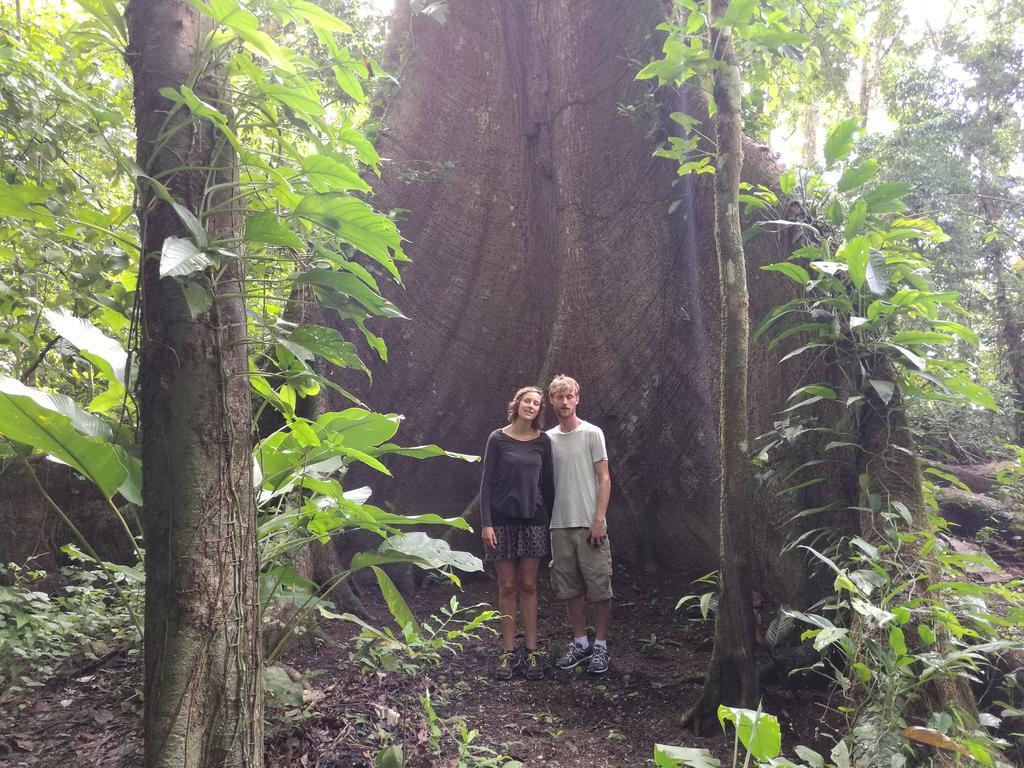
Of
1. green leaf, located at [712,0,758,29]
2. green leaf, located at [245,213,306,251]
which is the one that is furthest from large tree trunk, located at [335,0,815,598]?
green leaf, located at [245,213,306,251]

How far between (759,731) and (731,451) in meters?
1.32

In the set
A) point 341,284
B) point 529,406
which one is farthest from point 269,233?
point 529,406

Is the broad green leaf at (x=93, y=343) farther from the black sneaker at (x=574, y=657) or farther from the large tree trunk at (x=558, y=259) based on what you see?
the large tree trunk at (x=558, y=259)

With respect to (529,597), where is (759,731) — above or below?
above

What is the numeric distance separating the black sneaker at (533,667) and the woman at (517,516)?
0.9 inches

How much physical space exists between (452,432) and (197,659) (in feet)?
10.6

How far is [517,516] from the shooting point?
3363 millimetres

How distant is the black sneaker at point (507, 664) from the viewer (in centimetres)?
314

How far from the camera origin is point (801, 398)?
9.74 ft

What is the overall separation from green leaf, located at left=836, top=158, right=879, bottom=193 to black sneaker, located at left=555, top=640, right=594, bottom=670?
7.84 feet

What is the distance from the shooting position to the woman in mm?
3332

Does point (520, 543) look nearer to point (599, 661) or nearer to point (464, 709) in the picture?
point (599, 661)

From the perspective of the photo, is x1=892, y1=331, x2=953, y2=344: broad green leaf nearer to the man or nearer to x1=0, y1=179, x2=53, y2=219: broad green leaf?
the man

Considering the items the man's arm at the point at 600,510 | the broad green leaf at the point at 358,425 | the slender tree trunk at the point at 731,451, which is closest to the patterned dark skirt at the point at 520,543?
the man's arm at the point at 600,510
